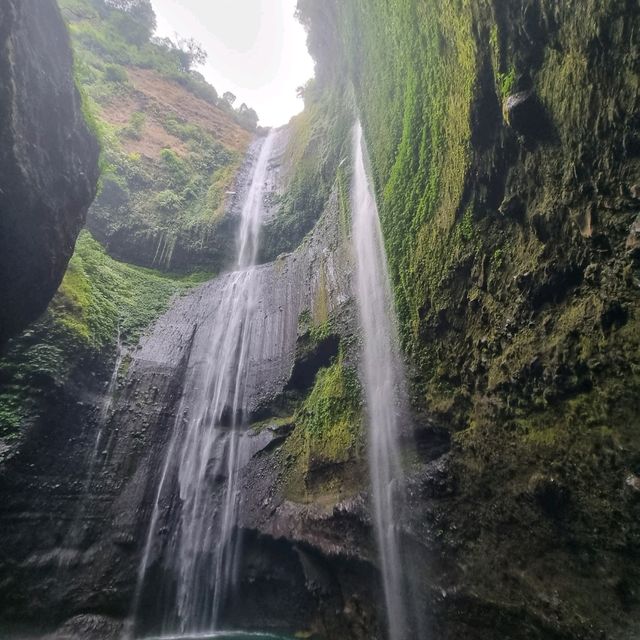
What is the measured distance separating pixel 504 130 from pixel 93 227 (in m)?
13.0

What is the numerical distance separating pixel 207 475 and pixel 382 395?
4.28m

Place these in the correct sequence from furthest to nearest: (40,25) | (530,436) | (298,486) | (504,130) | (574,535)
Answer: (298,486) → (40,25) → (504,130) → (530,436) → (574,535)

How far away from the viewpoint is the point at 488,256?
17.4 ft

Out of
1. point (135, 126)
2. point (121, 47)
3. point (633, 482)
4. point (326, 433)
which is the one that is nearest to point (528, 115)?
point (633, 482)

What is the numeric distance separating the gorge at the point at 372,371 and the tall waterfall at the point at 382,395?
49mm

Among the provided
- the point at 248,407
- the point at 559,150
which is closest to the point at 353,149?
the point at 248,407

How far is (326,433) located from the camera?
25.9ft

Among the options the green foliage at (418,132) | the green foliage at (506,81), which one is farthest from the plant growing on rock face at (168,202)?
the green foliage at (506,81)

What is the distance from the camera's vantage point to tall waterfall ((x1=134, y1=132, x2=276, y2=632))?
7891 millimetres

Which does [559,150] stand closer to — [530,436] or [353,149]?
[530,436]

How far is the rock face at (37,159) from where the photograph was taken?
20.8 ft

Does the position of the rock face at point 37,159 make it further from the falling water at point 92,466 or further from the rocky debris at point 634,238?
the rocky debris at point 634,238

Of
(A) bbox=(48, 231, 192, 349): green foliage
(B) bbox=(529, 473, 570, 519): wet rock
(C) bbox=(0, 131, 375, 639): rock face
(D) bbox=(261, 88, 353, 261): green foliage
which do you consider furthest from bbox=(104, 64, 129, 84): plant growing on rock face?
(B) bbox=(529, 473, 570, 519): wet rock

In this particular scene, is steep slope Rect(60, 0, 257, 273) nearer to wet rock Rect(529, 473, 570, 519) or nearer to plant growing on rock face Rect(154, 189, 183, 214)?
plant growing on rock face Rect(154, 189, 183, 214)
